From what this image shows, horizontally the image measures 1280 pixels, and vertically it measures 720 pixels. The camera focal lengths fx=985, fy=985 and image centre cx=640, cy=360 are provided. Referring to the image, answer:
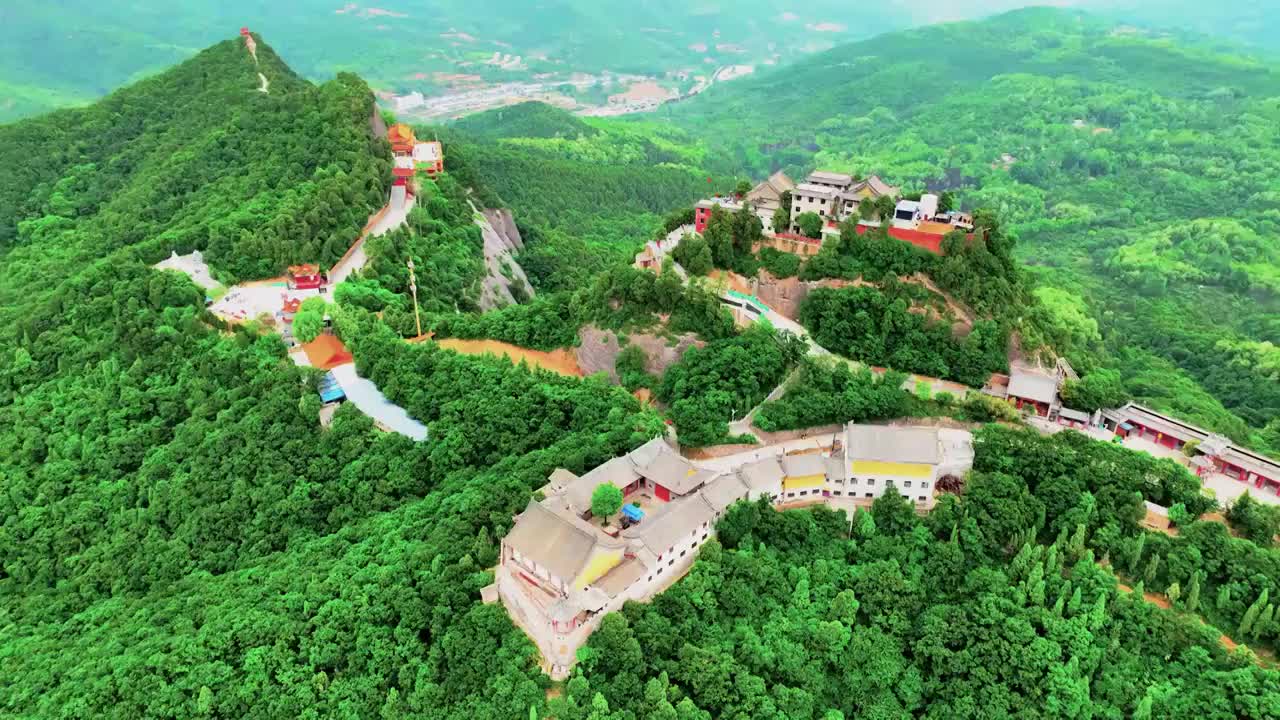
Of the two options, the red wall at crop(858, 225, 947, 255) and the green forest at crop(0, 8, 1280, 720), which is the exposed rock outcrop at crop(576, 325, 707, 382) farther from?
the red wall at crop(858, 225, 947, 255)

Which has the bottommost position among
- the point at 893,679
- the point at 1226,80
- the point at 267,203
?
the point at 1226,80

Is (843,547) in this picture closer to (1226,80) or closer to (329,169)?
(329,169)

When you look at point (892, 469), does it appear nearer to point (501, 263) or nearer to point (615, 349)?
point (615, 349)

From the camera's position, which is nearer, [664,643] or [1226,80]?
[664,643]

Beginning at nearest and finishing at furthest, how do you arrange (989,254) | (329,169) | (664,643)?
(664,643) < (989,254) < (329,169)

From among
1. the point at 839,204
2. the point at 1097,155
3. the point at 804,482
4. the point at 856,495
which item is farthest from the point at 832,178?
the point at 1097,155

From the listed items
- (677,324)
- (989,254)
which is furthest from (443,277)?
(989,254)

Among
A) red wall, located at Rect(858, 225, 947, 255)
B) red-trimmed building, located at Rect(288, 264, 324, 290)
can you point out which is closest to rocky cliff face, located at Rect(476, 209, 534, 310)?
red-trimmed building, located at Rect(288, 264, 324, 290)
